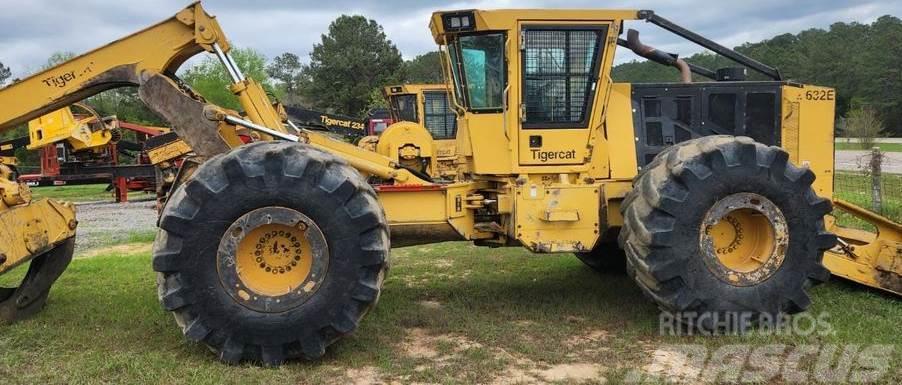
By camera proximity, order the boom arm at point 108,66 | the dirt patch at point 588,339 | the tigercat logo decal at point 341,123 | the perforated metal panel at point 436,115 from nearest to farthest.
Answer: the dirt patch at point 588,339
the boom arm at point 108,66
the perforated metal panel at point 436,115
the tigercat logo decal at point 341,123

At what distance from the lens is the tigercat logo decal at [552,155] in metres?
6.20

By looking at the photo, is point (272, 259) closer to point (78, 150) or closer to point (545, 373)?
point (545, 373)

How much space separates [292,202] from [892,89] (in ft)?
211

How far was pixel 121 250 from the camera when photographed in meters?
11.0

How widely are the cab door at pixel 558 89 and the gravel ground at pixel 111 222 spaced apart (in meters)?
8.22

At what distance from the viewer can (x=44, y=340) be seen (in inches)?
212

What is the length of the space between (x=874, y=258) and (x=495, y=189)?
3707 millimetres

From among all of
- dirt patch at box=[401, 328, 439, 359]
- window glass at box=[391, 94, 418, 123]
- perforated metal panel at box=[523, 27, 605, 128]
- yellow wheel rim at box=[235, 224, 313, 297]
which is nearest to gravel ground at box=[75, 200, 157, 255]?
window glass at box=[391, 94, 418, 123]

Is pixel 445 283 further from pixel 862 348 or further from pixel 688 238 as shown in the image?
pixel 862 348

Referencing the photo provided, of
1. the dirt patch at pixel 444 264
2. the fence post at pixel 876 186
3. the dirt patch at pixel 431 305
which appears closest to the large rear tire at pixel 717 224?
the dirt patch at pixel 431 305

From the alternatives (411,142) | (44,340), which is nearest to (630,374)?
(44,340)

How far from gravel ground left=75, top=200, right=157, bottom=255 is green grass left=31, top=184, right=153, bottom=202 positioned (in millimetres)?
2741

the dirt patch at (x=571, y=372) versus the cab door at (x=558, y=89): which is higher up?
the cab door at (x=558, y=89)

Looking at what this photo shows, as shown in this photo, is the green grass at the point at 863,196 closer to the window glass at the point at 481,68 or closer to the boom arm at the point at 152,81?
the window glass at the point at 481,68
